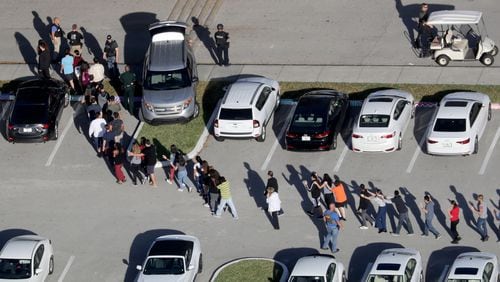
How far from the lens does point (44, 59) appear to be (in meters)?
53.3

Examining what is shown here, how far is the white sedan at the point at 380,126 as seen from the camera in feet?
157

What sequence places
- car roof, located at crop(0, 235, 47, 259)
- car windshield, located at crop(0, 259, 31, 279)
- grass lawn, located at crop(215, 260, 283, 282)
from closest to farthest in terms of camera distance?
car windshield, located at crop(0, 259, 31, 279) < car roof, located at crop(0, 235, 47, 259) < grass lawn, located at crop(215, 260, 283, 282)

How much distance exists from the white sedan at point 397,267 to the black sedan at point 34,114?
13799mm

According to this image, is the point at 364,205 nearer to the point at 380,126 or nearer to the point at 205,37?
the point at 380,126

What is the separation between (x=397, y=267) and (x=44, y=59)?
17921 millimetres

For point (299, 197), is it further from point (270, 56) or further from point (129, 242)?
point (270, 56)

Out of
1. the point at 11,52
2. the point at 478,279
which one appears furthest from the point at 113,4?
the point at 478,279

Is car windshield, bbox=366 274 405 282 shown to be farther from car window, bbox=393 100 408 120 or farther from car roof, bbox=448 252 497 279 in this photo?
car window, bbox=393 100 408 120

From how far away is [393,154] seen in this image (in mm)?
48469

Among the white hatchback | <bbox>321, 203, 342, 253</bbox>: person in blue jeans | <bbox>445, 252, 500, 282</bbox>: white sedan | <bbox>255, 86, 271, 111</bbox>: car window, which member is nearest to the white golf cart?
the white hatchback

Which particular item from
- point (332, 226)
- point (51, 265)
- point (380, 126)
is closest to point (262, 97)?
point (380, 126)

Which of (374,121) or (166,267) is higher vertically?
(166,267)

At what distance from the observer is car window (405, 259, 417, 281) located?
41.4 m

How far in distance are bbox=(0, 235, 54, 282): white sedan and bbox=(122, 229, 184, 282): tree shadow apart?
97.6 inches
